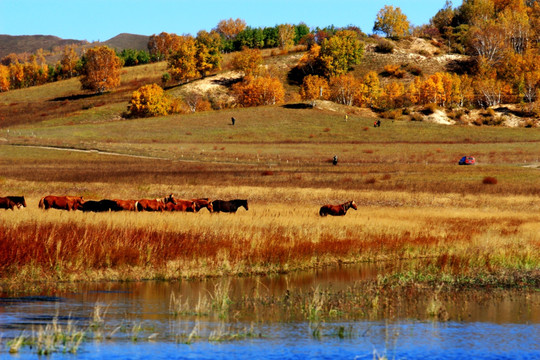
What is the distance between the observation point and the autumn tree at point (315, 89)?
188m

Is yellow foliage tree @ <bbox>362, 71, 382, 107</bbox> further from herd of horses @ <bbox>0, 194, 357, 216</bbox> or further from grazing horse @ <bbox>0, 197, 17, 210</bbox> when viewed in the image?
grazing horse @ <bbox>0, 197, 17, 210</bbox>

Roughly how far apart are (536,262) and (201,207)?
1782cm

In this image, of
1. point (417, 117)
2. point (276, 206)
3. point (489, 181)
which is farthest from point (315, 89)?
point (276, 206)

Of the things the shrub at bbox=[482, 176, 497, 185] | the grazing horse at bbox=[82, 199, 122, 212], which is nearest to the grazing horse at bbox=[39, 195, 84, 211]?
the grazing horse at bbox=[82, 199, 122, 212]

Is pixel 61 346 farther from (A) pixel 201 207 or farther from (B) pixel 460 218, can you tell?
(B) pixel 460 218

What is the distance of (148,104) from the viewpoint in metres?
165

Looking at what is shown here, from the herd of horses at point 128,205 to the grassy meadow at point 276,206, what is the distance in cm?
102

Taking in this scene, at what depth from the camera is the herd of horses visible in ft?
112

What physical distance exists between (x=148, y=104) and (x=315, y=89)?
156 feet

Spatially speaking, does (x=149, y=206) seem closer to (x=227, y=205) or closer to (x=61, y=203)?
(x=227, y=205)

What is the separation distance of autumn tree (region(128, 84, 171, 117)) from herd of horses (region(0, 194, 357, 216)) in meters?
130

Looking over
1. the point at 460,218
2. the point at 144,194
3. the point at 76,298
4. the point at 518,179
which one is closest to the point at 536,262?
the point at 460,218

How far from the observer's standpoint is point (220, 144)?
4414 inches

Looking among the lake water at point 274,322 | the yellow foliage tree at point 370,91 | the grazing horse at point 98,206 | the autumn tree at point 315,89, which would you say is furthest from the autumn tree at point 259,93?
the lake water at point 274,322
